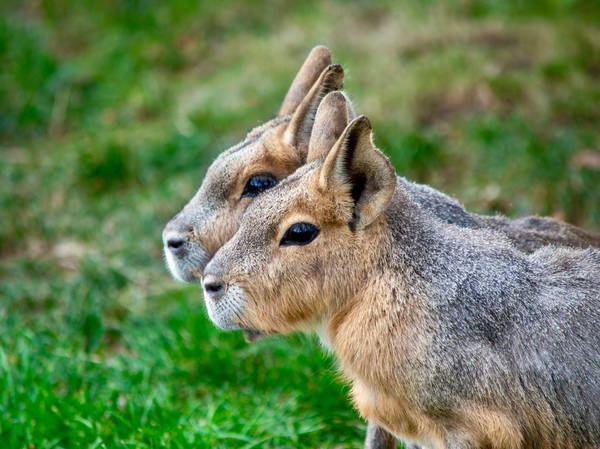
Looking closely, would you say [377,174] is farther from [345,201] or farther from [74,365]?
[74,365]

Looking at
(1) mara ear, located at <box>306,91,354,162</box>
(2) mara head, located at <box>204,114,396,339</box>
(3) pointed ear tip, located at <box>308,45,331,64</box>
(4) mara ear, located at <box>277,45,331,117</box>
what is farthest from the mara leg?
(3) pointed ear tip, located at <box>308,45,331,64</box>

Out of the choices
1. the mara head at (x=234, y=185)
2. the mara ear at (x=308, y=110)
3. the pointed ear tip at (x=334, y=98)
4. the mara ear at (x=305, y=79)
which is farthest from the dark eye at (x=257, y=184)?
the mara ear at (x=305, y=79)

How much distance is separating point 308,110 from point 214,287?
1.26m

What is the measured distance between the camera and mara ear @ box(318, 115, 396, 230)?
3709 mm

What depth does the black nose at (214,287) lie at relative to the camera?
3945 mm

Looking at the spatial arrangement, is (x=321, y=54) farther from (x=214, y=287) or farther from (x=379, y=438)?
(x=379, y=438)

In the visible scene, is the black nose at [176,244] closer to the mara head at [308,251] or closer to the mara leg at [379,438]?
the mara head at [308,251]

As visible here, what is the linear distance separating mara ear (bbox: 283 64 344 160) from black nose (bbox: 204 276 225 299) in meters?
1.11

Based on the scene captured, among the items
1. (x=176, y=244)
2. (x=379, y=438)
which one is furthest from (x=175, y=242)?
(x=379, y=438)

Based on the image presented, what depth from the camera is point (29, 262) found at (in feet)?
25.2

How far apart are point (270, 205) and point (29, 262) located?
4205mm

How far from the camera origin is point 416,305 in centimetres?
376

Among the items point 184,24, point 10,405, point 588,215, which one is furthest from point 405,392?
point 184,24

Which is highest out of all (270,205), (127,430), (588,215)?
(270,205)
